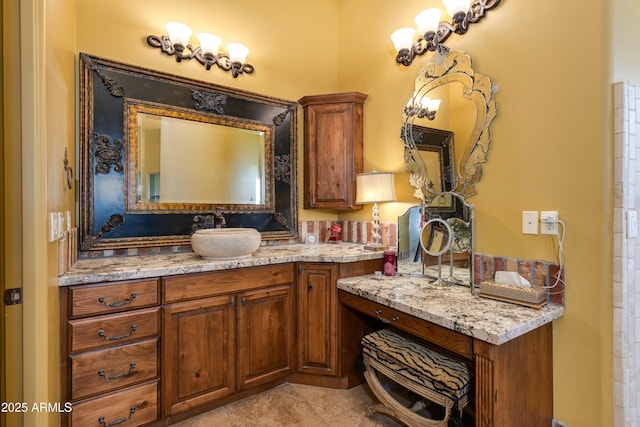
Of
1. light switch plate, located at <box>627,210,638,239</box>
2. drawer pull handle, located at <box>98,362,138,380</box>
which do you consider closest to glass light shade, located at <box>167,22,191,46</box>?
drawer pull handle, located at <box>98,362,138,380</box>

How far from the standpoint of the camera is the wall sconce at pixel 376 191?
2.34 metres

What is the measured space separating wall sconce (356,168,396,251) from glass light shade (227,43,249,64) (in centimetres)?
139

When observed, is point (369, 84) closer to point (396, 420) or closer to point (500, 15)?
point (500, 15)

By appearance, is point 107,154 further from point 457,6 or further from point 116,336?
point 457,6

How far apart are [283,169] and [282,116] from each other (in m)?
0.49

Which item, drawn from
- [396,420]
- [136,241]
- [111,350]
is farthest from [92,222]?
[396,420]

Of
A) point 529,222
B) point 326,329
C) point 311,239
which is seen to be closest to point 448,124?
point 529,222

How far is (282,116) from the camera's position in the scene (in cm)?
274

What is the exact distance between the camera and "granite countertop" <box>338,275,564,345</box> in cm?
124

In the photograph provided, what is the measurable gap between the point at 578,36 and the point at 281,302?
7.38 ft

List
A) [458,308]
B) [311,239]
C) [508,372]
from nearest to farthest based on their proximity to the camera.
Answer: [508,372], [458,308], [311,239]

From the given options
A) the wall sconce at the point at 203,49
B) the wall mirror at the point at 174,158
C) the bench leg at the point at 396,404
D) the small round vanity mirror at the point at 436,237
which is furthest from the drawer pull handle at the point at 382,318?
the wall sconce at the point at 203,49

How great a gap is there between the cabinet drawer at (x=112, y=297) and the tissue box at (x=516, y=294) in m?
1.84

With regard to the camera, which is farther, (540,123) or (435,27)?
(435,27)
